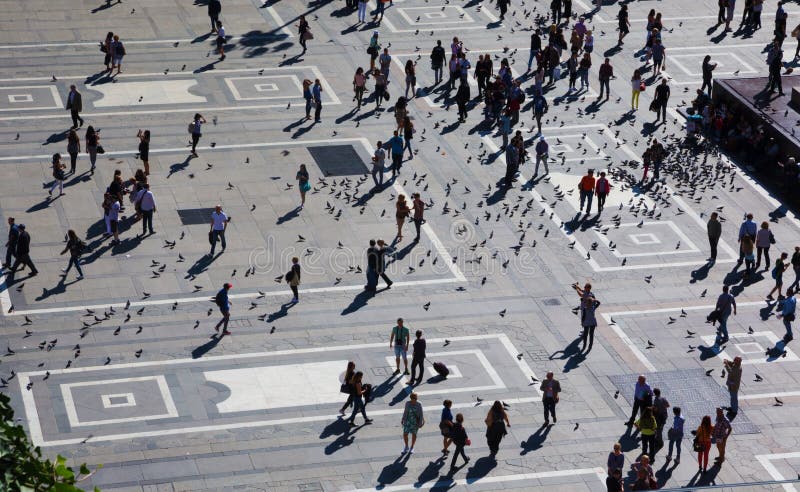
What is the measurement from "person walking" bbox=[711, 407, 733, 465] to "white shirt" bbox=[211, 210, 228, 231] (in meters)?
14.5

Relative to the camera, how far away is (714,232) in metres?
35.5

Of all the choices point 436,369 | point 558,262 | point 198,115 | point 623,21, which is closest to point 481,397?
point 436,369

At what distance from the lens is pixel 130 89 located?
45906mm

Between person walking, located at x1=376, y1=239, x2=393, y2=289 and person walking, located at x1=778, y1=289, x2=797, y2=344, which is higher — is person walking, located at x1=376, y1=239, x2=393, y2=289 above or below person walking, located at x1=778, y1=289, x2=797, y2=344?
above

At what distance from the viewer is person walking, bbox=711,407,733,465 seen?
86.4ft

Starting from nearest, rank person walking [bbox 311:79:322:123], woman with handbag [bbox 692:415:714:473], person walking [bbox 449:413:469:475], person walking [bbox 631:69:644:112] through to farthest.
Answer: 1. person walking [bbox 449:413:469:475]
2. woman with handbag [bbox 692:415:714:473]
3. person walking [bbox 311:79:322:123]
4. person walking [bbox 631:69:644:112]

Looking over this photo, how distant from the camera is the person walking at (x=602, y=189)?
37.8 meters

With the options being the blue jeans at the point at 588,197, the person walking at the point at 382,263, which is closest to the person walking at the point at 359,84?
the blue jeans at the point at 588,197

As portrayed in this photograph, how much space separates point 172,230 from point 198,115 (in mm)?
5513

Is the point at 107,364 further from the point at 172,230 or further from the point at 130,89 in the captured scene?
the point at 130,89

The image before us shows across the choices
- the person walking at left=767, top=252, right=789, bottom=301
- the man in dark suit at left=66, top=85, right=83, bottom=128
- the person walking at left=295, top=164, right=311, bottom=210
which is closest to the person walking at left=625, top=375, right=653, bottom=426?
the person walking at left=767, top=252, right=789, bottom=301

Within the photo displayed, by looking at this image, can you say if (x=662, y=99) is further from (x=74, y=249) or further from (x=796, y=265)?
(x=74, y=249)

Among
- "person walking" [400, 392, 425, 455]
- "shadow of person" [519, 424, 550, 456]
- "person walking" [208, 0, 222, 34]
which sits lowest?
"shadow of person" [519, 424, 550, 456]

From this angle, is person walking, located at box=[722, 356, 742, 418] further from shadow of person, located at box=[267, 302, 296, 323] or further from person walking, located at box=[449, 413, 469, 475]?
shadow of person, located at box=[267, 302, 296, 323]
